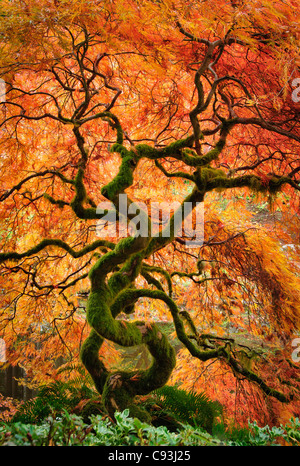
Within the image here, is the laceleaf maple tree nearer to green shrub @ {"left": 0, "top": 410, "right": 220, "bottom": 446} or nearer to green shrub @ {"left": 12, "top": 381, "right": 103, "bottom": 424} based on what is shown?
green shrub @ {"left": 12, "top": 381, "right": 103, "bottom": 424}

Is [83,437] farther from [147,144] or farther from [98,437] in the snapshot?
[147,144]

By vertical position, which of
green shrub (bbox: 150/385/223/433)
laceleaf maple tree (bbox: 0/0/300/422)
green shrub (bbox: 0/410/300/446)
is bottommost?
green shrub (bbox: 150/385/223/433)

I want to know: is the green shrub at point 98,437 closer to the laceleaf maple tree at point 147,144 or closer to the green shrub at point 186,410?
the laceleaf maple tree at point 147,144

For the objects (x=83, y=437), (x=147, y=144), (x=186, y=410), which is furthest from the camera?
(x=147, y=144)

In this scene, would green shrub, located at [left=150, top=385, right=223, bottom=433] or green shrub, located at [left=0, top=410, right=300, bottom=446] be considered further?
green shrub, located at [left=150, top=385, right=223, bottom=433]

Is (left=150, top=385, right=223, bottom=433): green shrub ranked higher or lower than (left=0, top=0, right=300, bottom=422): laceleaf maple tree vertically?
lower

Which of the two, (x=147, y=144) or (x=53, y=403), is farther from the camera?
(x=147, y=144)

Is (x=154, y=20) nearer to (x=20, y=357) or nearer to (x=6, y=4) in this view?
(x=6, y=4)

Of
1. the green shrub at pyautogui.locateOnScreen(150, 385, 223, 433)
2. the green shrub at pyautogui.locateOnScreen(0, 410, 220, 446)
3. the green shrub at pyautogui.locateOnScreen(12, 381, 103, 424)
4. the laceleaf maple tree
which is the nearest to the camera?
the green shrub at pyautogui.locateOnScreen(0, 410, 220, 446)

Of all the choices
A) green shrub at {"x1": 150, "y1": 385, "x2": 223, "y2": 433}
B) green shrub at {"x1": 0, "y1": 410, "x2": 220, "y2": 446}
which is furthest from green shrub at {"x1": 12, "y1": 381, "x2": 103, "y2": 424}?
green shrub at {"x1": 0, "y1": 410, "x2": 220, "y2": 446}

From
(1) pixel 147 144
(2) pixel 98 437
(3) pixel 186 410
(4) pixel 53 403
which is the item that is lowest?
(3) pixel 186 410

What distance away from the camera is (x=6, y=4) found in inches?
68.3

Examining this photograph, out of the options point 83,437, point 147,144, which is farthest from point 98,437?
point 147,144
